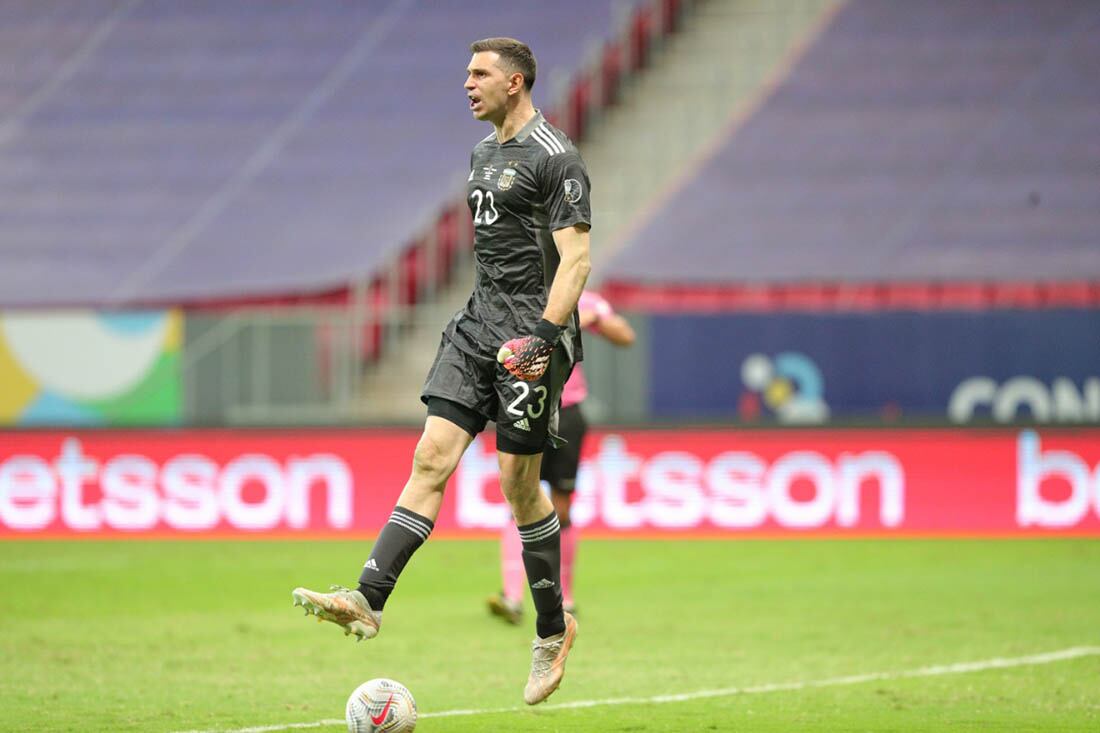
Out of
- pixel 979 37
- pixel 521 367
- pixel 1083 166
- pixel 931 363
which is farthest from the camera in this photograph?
pixel 979 37

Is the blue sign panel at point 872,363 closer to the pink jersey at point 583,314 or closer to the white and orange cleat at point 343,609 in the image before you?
the pink jersey at point 583,314

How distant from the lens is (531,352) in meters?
6.55

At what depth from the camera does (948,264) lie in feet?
67.1

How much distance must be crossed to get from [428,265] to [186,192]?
4347mm

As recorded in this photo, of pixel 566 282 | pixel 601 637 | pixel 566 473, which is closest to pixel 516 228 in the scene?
pixel 566 282

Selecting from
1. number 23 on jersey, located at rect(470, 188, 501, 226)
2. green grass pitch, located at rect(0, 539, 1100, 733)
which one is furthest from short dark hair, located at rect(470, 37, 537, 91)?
green grass pitch, located at rect(0, 539, 1100, 733)

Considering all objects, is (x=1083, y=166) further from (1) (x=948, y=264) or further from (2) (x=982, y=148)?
(1) (x=948, y=264)

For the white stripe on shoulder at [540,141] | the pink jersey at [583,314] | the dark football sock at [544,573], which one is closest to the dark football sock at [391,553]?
the dark football sock at [544,573]

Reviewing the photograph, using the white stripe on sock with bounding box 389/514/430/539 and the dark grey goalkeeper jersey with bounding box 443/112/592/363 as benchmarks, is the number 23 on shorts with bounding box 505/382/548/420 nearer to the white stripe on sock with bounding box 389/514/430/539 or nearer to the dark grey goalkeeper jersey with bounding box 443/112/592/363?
the dark grey goalkeeper jersey with bounding box 443/112/592/363

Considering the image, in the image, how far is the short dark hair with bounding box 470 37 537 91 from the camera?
269 inches

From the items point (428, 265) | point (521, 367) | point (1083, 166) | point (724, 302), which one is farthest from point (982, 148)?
point (521, 367)

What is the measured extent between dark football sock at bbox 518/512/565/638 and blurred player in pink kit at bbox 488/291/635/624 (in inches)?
Result: 142

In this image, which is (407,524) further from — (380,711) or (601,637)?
(601,637)

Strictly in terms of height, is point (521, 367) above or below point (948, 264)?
below
